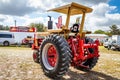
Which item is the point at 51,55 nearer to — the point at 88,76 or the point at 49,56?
the point at 49,56

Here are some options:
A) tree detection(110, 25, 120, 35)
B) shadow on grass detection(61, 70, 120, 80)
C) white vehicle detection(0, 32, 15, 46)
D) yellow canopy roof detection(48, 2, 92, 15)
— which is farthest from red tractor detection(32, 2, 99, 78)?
tree detection(110, 25, 120, 35)

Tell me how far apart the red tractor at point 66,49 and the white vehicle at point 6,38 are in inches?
1084

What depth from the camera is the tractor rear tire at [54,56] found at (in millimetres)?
6664

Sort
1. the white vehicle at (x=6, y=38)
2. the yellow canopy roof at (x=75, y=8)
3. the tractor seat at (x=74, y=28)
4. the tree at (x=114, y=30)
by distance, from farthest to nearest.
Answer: the tree at (x=114, y=30) < the white vehicle at (x=6, y=38) < the tractor seat at (x=74, y=28) < the yellow canopy roof at (x=75, y=8)

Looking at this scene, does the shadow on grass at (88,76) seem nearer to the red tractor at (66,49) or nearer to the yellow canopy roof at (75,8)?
the red tractor at (66,49)

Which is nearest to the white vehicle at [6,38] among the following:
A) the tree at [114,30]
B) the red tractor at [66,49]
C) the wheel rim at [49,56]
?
the red tractor at [66,49]

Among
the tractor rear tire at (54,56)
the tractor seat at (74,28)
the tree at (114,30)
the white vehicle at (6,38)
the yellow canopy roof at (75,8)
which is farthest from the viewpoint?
the tree at (114,30)

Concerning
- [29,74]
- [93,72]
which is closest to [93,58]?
[93,72]

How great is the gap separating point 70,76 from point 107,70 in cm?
225

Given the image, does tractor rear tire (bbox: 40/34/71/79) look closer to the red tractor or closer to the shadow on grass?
the red tractor

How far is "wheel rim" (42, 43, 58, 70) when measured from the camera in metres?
7.65

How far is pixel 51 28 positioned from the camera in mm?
8750

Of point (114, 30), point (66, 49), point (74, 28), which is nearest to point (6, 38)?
point (74, 28)

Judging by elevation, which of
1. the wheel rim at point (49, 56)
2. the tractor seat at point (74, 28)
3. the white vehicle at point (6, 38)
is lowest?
the white vehicle at point (6, 38)
